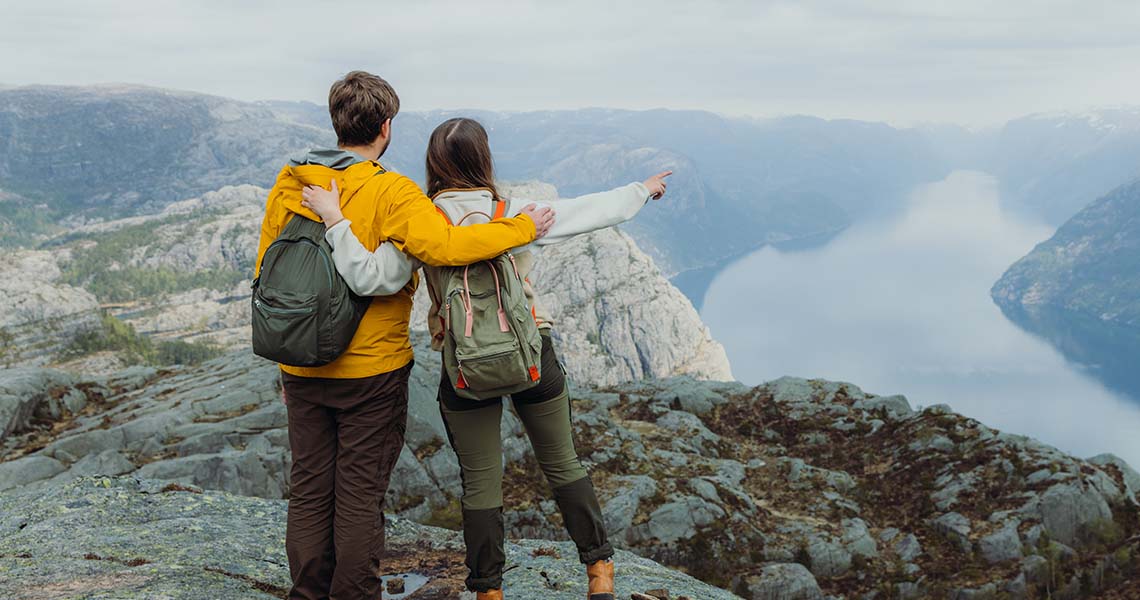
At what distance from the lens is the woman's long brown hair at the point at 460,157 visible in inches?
199

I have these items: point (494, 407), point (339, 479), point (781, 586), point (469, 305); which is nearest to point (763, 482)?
point (781, 586)

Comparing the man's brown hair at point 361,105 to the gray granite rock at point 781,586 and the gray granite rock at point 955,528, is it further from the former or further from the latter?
the gray granite rock at point 955,528

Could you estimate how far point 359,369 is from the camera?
481cm

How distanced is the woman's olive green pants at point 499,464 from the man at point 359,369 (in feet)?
1.86

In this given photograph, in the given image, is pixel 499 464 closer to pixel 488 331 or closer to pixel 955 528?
pixel 488 331

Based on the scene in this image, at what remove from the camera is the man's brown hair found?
4.69 metres

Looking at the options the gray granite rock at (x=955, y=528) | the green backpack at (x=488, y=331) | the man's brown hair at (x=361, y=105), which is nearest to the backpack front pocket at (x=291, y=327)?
the green backpack at (x=488, y=331)

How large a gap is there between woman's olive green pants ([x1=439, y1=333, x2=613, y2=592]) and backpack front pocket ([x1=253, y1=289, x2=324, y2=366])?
114 centimetres

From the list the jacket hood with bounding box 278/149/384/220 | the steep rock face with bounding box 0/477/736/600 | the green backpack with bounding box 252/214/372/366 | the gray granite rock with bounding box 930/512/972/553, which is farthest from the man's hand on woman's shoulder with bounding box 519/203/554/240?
the gray granite rock with bounding box 930/512/972/553

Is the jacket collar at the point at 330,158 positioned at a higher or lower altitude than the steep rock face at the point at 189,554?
higher

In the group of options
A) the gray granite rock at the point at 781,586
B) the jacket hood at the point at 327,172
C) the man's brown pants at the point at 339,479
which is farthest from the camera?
the gray granite rock at the point at 781,586

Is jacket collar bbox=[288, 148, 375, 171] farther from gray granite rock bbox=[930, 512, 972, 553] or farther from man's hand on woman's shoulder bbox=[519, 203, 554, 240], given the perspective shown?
gray granite rock bbox=[930, 512, 972, 553]

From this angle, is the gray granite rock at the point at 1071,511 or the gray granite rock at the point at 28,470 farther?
the gray granite rock at the point at 28,470

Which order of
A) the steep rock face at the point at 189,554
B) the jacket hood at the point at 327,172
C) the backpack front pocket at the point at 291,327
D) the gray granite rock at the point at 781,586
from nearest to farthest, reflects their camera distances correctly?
the backpack front pocket at the point at 291,327, the jacket hood at the point at 327,172, the steep rock face at the point at 189,554, the gray granite rock at the point at 781,586
